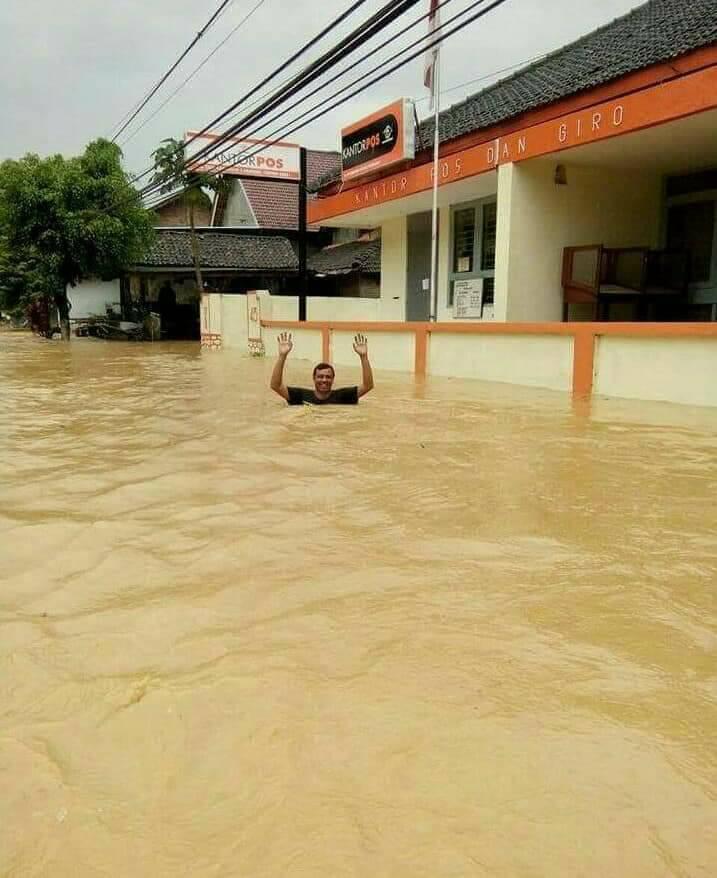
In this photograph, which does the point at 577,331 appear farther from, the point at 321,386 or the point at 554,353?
the point at 321,386

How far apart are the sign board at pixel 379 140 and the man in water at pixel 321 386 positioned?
793cm

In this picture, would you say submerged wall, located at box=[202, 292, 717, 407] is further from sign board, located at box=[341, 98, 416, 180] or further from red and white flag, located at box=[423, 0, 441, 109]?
red and white flag, located at box=[423, 0, 441, 109]

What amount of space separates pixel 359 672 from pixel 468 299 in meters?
14.1

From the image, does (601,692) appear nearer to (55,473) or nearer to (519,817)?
(519,817)

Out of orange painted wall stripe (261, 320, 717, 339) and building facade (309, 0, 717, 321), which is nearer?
orange painted wall stripe (261, 320, 717, 339)

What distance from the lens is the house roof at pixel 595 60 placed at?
1032 centimetres

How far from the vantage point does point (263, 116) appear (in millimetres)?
12516

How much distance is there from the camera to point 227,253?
29109 millimetres

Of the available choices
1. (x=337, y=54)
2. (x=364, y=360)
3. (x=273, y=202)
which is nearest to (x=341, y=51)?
(x=337, y=54)

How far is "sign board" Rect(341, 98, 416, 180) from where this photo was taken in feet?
50.7

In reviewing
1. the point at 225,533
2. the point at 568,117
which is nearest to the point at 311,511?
the point at 225,533

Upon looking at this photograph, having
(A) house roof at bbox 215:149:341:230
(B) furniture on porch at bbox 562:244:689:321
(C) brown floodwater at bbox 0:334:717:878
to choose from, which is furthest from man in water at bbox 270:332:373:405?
(A) house roof at bbox 215:149:341:230

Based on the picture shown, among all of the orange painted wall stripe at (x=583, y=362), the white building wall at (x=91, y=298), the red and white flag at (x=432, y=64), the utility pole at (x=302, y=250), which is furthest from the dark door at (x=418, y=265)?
the white building wall at (x=91, y=298)

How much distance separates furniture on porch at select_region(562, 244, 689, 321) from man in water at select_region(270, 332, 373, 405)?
5322 mm
